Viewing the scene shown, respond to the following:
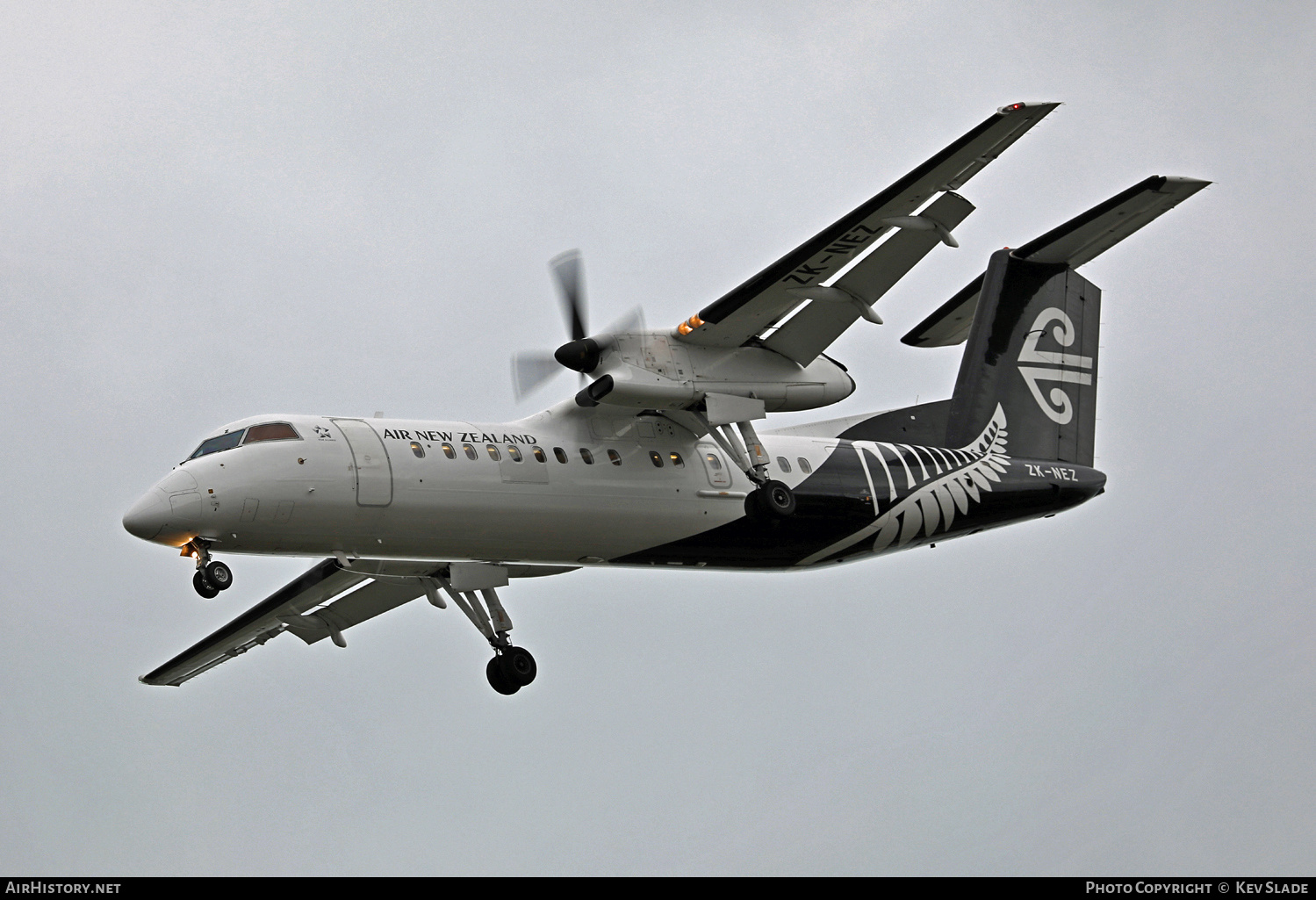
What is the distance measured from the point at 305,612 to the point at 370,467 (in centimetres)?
517

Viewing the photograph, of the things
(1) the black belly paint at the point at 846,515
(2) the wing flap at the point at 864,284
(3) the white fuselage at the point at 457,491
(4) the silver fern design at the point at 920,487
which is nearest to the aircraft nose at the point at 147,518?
(3) the white fuselage at the point at 457,491

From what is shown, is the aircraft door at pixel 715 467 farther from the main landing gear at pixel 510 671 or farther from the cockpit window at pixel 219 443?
the cockpit window at pixel 219 443

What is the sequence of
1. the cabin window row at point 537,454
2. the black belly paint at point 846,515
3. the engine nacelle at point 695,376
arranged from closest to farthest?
the cabin window row at point 537,454
the engine nacelle at point 695,376
the black belly paint at point 846,515

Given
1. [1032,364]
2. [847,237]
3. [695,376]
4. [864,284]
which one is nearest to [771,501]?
[695,376]

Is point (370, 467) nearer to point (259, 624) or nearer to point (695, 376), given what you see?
point (695, 376)

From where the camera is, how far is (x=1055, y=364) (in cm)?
1958

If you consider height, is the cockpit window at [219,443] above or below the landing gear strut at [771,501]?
above

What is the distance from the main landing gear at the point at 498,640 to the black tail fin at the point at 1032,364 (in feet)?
18.4

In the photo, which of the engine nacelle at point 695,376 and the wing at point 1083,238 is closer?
the engine nacelle at point 695,376

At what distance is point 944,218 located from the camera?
15.5 metres

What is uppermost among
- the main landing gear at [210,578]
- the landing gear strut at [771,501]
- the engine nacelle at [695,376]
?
the engine nacelle at [695,376]

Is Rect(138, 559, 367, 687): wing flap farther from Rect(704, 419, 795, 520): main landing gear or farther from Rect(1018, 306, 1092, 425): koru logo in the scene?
Rect(1018, 306, 1092, 425): koru logo

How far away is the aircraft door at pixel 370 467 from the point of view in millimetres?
14633
